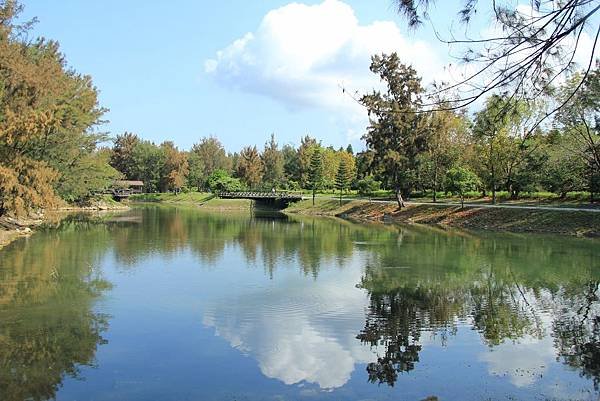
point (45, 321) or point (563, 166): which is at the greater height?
point (563, 166)

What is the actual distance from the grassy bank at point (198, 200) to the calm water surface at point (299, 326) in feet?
181

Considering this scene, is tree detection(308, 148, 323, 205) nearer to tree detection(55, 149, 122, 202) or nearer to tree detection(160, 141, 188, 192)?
tree detection(160, 141, 188, 192)

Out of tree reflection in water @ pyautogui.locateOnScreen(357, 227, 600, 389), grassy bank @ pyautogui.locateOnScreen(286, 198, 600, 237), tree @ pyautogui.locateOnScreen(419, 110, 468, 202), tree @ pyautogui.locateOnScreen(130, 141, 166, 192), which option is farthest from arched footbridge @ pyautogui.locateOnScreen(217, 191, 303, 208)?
tree reflection in water @ pyautogui.locateOnScreen(357, 227, 600, 389)

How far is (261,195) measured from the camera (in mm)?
78438

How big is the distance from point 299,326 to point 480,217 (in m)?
32.0

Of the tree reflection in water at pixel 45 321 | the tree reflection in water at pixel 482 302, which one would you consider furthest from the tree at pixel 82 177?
the tree reflection in water at pixel 482 302

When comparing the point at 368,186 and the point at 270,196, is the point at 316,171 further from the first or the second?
the point at 368,186

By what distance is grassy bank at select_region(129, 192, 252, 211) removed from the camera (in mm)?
80312

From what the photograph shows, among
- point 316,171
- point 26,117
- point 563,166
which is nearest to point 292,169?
point 316,171

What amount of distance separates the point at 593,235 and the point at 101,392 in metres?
30.1

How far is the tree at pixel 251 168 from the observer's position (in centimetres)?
9206

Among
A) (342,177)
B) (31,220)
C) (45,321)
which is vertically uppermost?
(342,177)

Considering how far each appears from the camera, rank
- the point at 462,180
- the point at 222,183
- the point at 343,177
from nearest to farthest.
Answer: the point at 462,180 < the point at 343,177 < the point at 222,183

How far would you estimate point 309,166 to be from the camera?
8331cm
